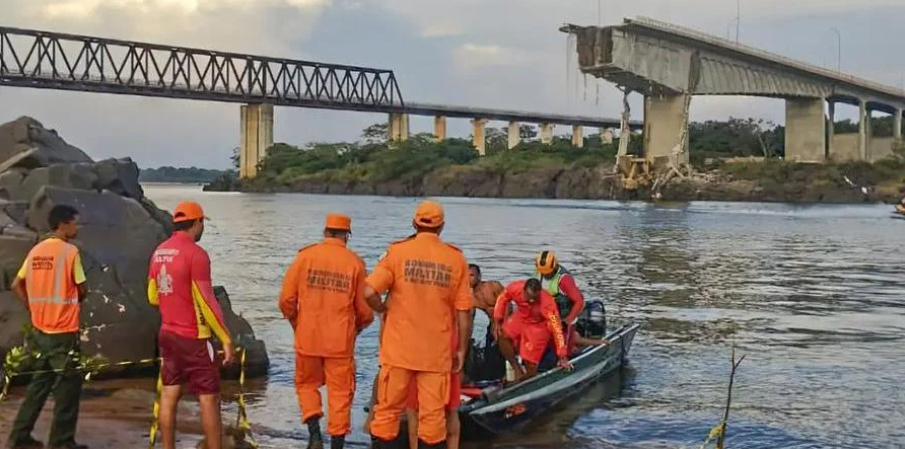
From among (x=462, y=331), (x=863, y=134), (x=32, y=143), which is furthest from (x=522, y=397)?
(x=863, y=134)

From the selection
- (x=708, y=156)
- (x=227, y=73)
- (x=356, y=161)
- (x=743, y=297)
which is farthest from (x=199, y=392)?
(x=356, y=161)

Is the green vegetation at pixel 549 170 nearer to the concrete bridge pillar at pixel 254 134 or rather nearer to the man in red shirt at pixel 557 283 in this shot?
the concrete bridge pillar at pixel 254 134

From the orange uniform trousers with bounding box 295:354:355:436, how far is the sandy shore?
4.37 ft

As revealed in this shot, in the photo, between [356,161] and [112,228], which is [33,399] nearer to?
[112,228]

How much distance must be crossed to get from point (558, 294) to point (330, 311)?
4.10m

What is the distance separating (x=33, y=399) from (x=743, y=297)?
20.4 metres

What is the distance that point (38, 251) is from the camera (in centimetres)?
809

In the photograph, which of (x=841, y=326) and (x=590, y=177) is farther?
(x=590, y=177)

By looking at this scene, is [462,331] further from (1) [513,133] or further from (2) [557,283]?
(1) [513,133]

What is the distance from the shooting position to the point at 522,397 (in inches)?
426

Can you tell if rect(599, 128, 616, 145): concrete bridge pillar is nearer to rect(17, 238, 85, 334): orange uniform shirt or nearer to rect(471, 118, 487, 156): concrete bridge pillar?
rect(471, 118, 487, 156): concrete bridge pillar

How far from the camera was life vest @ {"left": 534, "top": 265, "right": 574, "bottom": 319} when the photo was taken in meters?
11.6

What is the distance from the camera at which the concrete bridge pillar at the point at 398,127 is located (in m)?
151

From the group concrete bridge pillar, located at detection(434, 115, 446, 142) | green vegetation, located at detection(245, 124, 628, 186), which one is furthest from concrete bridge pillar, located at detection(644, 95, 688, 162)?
concrete bridge pillar, located at detection(434, 115, 446, 142)
